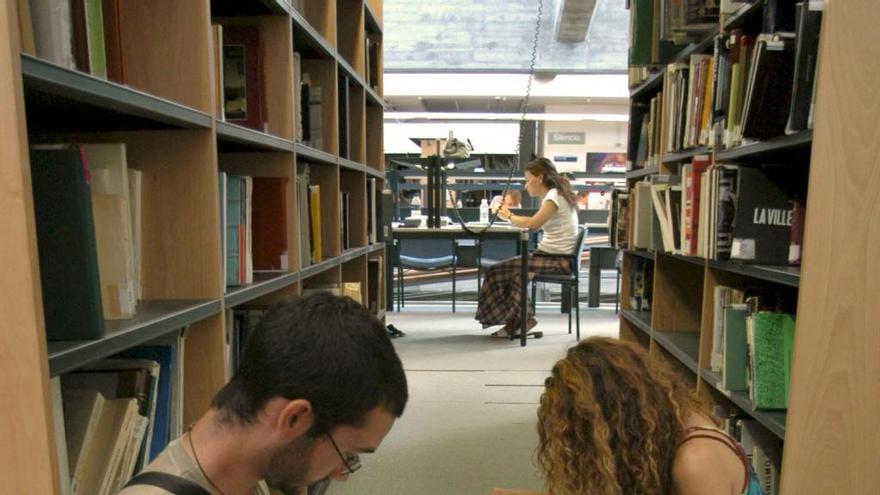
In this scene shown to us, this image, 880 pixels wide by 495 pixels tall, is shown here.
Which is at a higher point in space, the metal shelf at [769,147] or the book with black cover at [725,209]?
the metal shelf at [769,147]

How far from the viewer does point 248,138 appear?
1384 mm

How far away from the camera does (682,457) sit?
113cm

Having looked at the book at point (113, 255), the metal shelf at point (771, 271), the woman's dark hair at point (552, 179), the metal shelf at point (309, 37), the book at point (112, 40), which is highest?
the metal shelf at point (309, 37)

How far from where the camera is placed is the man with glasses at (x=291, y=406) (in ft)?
2.48

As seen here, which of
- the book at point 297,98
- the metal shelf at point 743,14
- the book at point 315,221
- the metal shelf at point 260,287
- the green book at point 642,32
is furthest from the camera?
the green book at point 642,32

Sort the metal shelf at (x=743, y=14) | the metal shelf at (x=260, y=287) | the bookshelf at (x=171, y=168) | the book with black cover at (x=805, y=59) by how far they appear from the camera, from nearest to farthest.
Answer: the bookshelf at (x=171, y=168)
the book with black cover at (x=805, y=59)
the metal shelf at (x=260, y=287)
the metal shelf at (x=743, y=14)

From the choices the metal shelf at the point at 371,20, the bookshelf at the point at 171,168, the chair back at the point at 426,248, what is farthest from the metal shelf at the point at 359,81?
the chair back at the point at 426,248

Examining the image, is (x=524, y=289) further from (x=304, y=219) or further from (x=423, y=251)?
(x=304, y=219)

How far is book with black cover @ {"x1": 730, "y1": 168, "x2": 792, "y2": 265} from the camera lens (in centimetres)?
151

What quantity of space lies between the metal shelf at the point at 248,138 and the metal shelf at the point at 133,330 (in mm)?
382

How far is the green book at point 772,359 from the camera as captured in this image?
1.42 m

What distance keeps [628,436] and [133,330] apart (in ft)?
3.10

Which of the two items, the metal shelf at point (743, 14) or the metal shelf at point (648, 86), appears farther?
the metal shelf at point (648, 86)

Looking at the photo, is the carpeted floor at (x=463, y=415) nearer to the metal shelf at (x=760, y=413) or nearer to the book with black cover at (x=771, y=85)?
the metal shelf at (x=760, y=413)
